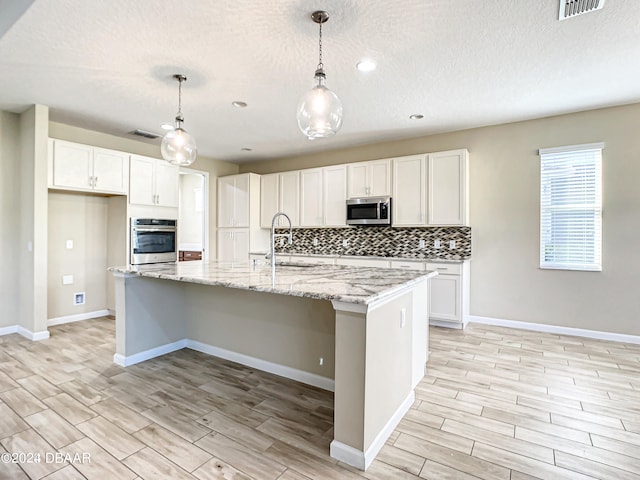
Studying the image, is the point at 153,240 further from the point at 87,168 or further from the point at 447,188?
the point at 447,188

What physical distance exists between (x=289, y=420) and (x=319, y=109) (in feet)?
6.45

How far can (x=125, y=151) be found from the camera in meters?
5.05

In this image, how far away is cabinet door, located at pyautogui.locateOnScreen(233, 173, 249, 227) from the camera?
244 inches

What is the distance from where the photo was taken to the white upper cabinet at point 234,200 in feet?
20.3

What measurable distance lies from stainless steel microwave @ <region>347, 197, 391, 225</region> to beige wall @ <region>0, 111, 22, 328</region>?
14.0 ft

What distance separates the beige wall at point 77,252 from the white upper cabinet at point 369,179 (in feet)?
12.0

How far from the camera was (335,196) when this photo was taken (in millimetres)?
5441

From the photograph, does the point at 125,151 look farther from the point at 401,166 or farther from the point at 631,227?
the point at 631,227

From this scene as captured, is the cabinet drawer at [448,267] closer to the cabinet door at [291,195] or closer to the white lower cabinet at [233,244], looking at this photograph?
the cabinet door at [291,195]

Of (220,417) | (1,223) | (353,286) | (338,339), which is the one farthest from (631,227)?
(1,223)

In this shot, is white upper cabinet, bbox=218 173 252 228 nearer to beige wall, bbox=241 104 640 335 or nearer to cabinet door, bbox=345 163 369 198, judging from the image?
cabinet door, bbox=345 163 369 198

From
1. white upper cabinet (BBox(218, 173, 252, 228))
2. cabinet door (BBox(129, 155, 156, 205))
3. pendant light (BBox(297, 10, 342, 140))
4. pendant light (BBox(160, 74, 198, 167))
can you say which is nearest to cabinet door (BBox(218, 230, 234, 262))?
white upper cabinet (BBox(218, 173, 252, 228))

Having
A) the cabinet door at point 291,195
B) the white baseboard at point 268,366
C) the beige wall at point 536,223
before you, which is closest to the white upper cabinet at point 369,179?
the beige wall at point 536,223

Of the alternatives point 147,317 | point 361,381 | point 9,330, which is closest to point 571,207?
point 361,381
